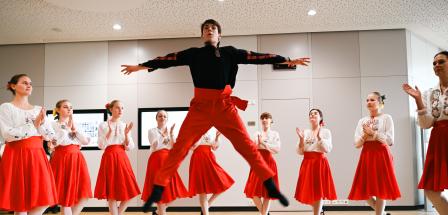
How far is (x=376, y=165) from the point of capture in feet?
15.1

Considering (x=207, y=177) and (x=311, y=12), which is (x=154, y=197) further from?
(x=311, y=12)

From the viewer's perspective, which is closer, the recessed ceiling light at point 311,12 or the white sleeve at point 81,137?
the white sleeve at point 81,137

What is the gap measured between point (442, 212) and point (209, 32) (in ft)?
7.10

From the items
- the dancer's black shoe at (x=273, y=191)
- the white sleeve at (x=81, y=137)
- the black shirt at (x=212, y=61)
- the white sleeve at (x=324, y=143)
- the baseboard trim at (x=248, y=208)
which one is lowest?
the baseboard trim at (x=248, y=208)

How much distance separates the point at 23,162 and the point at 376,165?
3.63 meters

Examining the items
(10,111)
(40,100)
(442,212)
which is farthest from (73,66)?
(442,212)

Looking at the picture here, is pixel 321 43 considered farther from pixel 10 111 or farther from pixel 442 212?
pixel 10 111

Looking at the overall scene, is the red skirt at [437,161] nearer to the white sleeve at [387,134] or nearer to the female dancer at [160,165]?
the white sleeve at [387,134]

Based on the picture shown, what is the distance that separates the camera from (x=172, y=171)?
2.73 m

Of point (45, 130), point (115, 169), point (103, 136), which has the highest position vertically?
point (45, 130)

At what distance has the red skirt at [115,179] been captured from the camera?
15.9 feet

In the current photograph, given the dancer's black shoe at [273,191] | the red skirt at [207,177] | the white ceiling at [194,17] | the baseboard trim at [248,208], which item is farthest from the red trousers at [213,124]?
the baseboard trim at [248,208]

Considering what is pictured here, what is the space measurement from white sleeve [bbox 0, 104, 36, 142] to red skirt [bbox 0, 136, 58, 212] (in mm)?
78

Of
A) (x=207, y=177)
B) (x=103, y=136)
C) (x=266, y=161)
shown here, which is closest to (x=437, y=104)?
(x=266, y=161)
